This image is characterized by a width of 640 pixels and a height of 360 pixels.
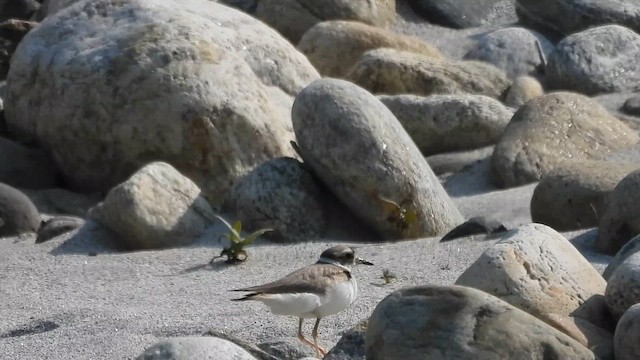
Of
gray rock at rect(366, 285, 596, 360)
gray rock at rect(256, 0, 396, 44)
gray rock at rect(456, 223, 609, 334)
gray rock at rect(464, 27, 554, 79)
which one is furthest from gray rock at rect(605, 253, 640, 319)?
gray rock at rect(256, 0, 396, 44)

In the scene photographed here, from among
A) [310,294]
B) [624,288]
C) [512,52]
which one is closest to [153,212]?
[310,294]

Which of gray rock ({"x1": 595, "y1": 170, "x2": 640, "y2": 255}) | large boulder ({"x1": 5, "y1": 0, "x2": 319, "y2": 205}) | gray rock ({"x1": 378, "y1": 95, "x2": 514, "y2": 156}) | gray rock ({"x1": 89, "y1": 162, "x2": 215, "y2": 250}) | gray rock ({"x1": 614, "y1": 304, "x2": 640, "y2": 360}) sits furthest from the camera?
gray rock ({"x1": 378, "y1": 95, "x2": 514, "y2": 156})

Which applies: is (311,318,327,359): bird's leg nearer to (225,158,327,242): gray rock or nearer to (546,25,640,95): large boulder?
(225,158,327,242): gray rock

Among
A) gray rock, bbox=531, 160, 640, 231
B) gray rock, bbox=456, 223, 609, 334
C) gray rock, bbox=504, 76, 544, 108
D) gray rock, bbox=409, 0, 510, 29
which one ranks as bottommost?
gray rock, bbox=409, 0, 510, 29

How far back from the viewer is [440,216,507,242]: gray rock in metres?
8.14

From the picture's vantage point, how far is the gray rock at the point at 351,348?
5.34 metres

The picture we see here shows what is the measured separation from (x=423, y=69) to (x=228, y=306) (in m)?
5.72

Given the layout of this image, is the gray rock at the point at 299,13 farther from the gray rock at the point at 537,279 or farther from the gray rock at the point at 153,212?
the gray rock at the point at 537,279

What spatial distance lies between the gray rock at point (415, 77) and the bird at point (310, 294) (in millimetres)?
6250

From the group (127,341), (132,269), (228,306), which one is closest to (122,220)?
(132,269)

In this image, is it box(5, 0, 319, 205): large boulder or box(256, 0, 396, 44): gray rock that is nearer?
box(5, 0, 319, 205): large boulder

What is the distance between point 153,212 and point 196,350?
3.80 metres

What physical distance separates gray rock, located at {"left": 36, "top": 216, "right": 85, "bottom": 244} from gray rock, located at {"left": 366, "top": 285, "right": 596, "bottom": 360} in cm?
412

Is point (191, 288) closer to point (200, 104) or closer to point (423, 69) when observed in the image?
point (200, 104)
